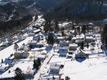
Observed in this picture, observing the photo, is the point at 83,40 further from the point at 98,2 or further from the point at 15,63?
the point at 98,2

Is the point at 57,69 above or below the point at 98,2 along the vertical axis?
below

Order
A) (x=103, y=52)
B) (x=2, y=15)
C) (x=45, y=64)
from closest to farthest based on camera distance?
1. (x=45, y=64)
2. (x=103, y=52)
3. (x=2, y=15)

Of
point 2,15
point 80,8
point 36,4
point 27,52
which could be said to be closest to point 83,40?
point 27,52

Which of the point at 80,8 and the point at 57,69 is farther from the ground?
the point at 80,8

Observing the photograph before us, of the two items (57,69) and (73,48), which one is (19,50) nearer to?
(73,48)

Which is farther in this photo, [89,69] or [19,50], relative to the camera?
[19,50]

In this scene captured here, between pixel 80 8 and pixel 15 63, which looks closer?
pixel 15 63

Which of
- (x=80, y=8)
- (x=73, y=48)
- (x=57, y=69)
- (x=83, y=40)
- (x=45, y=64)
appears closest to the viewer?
(x=57, y=69)

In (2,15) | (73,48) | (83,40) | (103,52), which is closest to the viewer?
(103,52)

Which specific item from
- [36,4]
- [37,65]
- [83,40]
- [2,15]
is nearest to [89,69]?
[37,65]
